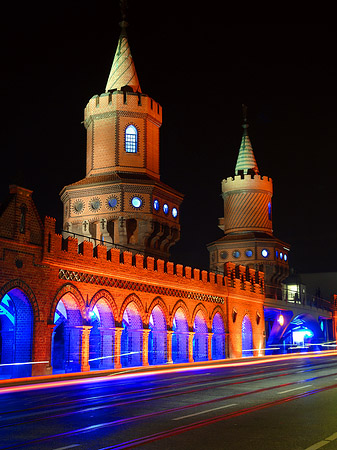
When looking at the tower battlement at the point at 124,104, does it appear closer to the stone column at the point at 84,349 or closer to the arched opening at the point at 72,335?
the arched opening at the point at 72,335

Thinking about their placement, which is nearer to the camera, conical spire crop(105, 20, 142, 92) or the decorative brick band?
the decorative brick band

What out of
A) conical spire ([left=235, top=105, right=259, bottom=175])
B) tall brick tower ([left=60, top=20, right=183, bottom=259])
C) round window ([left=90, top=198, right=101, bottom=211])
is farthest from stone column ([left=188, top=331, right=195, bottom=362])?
conical spire ([left=235, top=105, right=259, bottom=175])

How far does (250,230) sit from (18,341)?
3651 centimetres

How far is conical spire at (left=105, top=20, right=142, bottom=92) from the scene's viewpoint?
41156mm

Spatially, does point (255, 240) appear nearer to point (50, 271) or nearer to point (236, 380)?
point (50, 271)

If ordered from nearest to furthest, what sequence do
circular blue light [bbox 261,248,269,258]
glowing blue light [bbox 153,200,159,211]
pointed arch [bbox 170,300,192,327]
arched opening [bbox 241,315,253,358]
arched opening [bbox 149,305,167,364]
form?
1. arched opening [bbox 149,305,167,364]
2. pointed arch [bbox 170,300,192,327]
3. glowing blue light [bbox 153,200,159,211]
4. arched opening [bbox 241,315,253,358]
5. circular blue light [bbox 261,248,269,258]

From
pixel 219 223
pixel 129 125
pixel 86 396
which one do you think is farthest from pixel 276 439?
pixel 219 223

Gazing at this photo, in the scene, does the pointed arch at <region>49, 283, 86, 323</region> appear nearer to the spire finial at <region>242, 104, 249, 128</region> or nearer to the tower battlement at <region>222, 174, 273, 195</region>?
the tower battlement at <region>222, 174, 273, 195</region>

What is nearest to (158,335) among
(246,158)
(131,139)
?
(131,139)

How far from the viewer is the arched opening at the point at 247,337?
4472 cm

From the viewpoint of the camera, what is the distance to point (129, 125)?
40031 mm

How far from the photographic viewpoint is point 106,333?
2975 cm

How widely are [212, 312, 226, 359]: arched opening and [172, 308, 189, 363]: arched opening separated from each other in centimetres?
417

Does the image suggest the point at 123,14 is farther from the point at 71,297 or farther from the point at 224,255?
the point at 224,255
